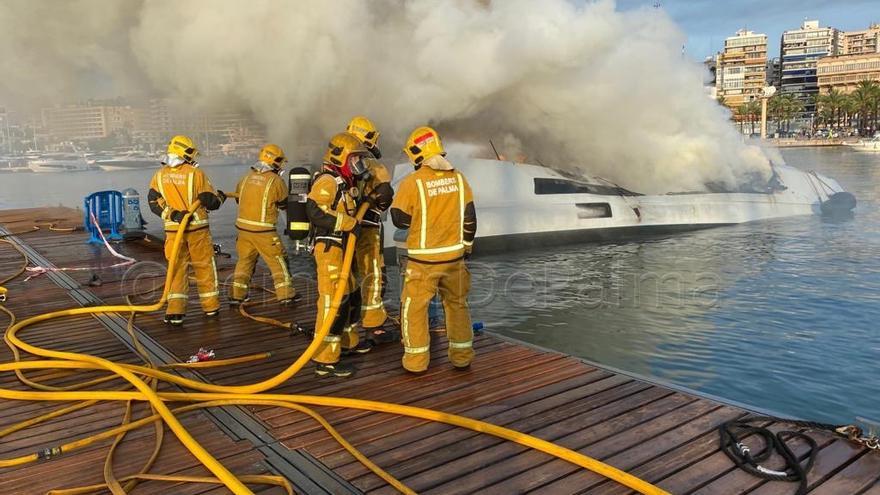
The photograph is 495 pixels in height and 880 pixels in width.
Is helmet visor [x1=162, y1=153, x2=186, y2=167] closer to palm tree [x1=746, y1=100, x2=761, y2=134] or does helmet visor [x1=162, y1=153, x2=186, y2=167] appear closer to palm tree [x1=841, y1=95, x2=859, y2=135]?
palm tree [x1=746, y1=100, x2=761, y2=134]

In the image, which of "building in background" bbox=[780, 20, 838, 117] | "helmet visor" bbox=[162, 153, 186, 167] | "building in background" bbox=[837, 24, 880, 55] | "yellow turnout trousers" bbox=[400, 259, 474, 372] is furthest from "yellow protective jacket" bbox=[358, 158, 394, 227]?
"building in background" bbox=[837, 24, 880, 55]

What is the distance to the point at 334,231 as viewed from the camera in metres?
4.86

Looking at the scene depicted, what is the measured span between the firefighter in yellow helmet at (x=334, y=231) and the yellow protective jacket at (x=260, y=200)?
1858 millimetres

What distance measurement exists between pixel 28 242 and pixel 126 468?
12027 millimetres

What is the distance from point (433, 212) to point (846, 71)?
143 m

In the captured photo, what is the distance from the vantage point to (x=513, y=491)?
327cm

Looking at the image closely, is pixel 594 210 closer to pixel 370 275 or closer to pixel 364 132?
pixel 370 275

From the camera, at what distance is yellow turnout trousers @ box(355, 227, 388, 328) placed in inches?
225

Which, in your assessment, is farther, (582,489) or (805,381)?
(805,381)

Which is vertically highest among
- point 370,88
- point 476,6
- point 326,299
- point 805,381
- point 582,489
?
point 476,6

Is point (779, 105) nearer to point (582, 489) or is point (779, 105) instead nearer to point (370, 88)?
point (370, 88)

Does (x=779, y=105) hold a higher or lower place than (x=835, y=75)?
lower

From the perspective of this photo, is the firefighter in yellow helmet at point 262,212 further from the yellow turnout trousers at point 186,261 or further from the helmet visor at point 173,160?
the helmet visor at point 173,160

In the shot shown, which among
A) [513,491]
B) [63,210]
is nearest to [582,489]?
[513,491]
